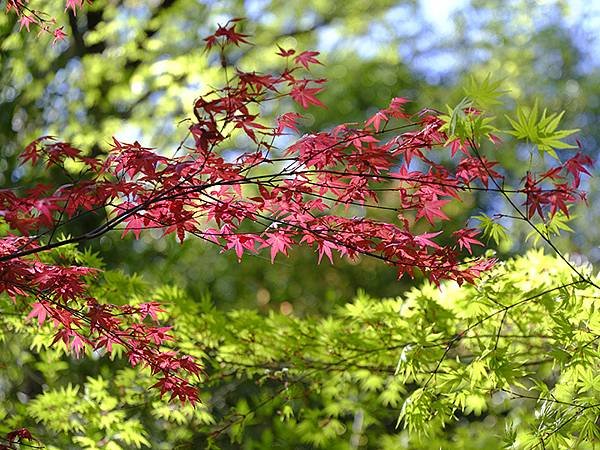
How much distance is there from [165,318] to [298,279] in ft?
12.8

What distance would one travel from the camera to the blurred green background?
15.0ft

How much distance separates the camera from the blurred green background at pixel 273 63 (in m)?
4.57

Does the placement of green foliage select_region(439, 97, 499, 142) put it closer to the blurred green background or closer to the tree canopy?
the tree canopy

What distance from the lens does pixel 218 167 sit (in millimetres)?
1561

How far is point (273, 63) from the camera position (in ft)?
19.2

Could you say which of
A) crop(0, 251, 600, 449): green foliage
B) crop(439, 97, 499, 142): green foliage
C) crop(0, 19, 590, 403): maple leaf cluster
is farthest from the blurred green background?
crop(439, 97, 499, 142): green foliage

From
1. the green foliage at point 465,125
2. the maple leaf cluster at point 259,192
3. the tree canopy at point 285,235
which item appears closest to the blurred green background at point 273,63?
the tree canopy at point 285,235

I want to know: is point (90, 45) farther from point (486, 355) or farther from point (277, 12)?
point (486, 355)

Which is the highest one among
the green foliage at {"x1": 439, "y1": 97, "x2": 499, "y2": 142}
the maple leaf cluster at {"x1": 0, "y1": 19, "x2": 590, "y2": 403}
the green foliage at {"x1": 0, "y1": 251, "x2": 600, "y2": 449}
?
the green foliage at {"x1": 439, "y1": 97, "x2": 499, "y2": 142}

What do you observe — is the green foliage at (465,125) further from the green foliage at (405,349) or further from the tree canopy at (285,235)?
the green foliage at (405,349)

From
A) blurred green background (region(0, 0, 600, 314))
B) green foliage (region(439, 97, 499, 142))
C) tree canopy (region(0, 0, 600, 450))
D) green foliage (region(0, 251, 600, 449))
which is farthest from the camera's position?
blurred green background (region(0, 0, 600, 314))

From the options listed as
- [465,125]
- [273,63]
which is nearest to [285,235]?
[465,125]

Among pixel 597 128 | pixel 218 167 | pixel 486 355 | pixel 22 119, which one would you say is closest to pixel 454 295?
pixel 486 355

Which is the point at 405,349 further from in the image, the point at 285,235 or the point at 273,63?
the point at 273,63
